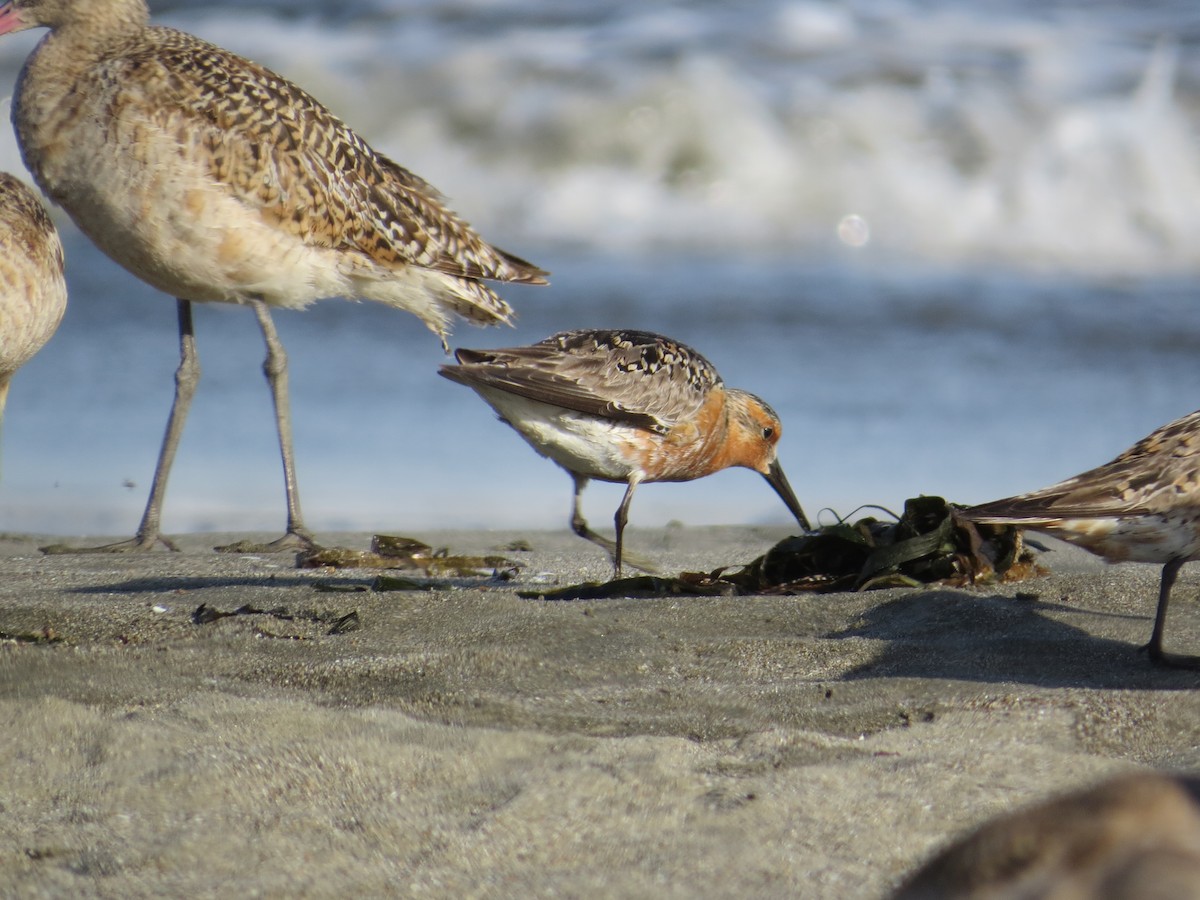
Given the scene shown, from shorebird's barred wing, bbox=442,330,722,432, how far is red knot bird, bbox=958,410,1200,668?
7.59 feet

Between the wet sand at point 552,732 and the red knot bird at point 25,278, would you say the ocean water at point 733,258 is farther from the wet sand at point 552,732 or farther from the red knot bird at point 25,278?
the wet sand at point 552,732

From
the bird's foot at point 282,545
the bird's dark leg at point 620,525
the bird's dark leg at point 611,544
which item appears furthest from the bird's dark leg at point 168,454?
the bird's dark leg at point 620,525

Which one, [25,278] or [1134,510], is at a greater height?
[25,278]

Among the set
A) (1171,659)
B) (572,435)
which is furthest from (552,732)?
(572,435)

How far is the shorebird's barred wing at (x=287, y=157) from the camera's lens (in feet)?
20.5

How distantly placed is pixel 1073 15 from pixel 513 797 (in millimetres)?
13731

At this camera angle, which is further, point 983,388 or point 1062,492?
point 983,388

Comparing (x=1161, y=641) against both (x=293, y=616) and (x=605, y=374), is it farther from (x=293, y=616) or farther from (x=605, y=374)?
(x=605, y=374)

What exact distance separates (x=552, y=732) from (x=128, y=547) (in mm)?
3366

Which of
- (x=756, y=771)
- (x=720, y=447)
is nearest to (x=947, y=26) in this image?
(x=720, y=447)

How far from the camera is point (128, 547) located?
618 centimetres

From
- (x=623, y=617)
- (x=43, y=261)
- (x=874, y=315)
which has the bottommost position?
(x=623, y=617)

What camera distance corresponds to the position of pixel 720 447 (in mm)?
7008

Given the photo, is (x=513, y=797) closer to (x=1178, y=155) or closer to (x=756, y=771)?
(x=756, y=771)
